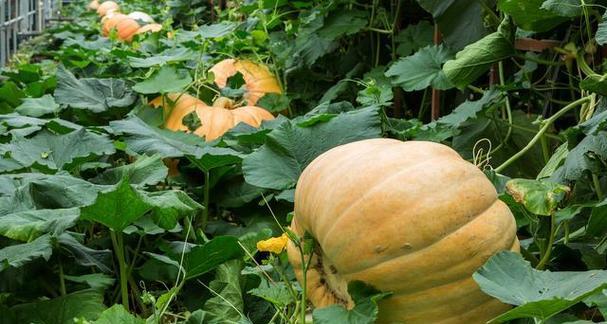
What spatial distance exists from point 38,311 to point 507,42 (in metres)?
1.32

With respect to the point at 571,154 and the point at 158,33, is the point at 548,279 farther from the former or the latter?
the point at 158,33

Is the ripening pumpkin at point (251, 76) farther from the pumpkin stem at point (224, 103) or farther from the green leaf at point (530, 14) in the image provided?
the green leaf at point (530, 14)

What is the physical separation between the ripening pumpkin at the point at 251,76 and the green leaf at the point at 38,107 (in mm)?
804

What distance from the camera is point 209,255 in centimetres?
199

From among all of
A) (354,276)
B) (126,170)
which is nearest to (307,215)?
(354,276)

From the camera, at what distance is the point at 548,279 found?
152 centimetres

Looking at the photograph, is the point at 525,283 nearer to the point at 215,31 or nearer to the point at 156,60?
the point at 156,60

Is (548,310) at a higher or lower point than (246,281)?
higher

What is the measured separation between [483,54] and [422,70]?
0.60m

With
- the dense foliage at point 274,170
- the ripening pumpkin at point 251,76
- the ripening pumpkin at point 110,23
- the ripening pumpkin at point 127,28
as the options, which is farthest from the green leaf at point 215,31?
the ripening pumpkin at point 110,23

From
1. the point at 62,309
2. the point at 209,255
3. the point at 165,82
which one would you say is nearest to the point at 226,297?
the point at 209,255

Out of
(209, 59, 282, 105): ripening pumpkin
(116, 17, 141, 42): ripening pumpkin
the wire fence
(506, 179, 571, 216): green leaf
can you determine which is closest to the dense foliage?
(506, 179, 571, 216): green leaf

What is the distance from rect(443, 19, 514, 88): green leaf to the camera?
2551 mm

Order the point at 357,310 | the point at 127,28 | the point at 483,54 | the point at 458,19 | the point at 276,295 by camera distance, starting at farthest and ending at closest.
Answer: the point at 127,28
the point at 458,19
the point at 483,54
the point at 276,295
the point at 357,310
